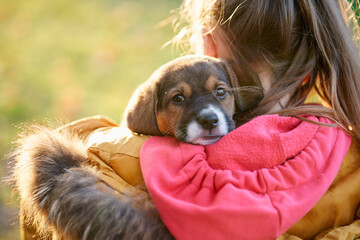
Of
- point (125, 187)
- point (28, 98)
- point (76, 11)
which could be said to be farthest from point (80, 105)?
point (125, 187)

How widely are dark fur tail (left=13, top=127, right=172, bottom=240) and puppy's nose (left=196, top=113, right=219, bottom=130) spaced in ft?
1.91

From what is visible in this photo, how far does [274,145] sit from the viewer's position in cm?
211

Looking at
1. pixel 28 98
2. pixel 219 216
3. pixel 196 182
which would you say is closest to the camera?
pixel 219 216

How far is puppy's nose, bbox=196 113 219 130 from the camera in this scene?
2377mm

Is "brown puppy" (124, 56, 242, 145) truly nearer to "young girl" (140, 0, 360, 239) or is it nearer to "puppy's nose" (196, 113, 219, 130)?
"puppy's nose" (196, 113, 219, 130)

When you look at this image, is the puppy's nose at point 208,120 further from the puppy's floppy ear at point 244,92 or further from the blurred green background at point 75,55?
the blurred green background at point 75,55

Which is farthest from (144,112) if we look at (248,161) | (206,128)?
(248,161)

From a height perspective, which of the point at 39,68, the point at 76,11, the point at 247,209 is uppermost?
the point at 76,11

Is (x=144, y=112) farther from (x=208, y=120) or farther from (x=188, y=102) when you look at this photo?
(x=208, y=120)

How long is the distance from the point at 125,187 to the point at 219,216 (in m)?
0.53

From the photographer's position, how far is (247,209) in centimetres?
188

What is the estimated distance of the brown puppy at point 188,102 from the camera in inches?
94.6

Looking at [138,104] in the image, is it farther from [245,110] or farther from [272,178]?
[272,178]

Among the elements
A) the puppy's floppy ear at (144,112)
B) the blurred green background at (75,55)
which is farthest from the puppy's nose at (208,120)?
the blurred green background at (75,55)
